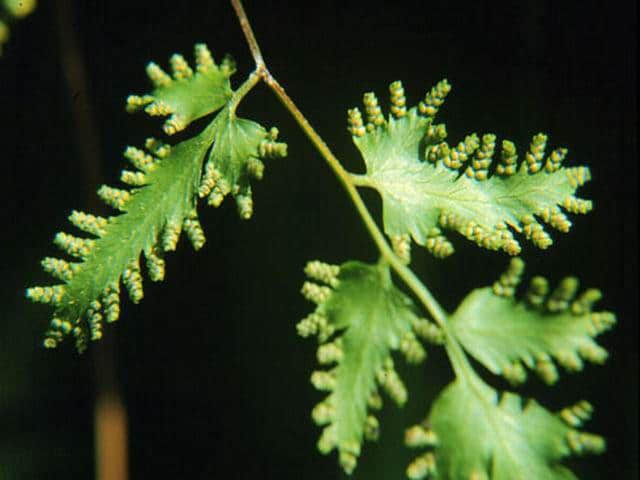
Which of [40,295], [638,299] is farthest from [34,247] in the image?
[638,299]

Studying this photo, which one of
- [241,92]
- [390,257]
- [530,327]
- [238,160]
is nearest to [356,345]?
[390,257]

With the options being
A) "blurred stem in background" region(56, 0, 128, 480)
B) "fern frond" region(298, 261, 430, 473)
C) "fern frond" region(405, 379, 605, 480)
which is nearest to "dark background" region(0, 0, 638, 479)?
"blurred stem in background" region(56, 0, 128, 480)

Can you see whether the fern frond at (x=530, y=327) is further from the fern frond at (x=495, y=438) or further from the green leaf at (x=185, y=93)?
the green leaf at (x=185, y=93)

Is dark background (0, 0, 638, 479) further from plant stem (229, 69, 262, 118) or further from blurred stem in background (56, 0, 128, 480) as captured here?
plant stem (229, 69, 262, 118)

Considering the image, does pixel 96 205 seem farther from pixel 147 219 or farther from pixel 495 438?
pixel 495 438

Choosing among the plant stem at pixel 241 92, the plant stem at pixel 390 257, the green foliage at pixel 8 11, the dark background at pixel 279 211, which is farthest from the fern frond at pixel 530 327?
the green foliage at pixel 8 11

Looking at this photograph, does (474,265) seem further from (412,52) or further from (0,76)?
(0,76)


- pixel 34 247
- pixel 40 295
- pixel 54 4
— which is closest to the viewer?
pixel 40 295

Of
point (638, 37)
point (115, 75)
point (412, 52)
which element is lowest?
point (638, 37)
